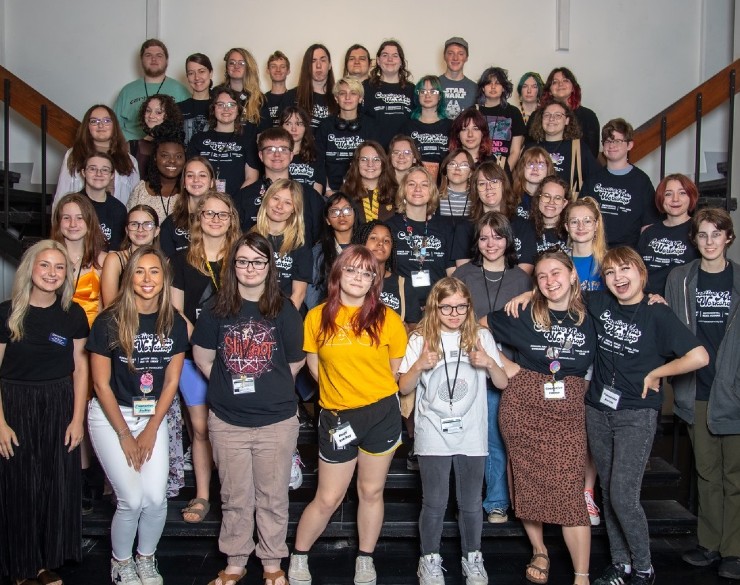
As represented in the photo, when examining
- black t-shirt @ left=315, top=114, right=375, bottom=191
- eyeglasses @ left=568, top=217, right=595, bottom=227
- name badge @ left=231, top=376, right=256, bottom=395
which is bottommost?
name badge @ left=231, top=376, right=256, bottom=395

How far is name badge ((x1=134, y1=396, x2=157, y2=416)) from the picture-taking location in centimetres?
319

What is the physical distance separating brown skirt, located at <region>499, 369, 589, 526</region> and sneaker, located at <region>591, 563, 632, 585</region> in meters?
0.27

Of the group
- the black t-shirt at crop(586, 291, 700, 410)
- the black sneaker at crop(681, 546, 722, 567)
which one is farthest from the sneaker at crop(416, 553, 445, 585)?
the black sneaker at crop(681, 546, 722, 567)

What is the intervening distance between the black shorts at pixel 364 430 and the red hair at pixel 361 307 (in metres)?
0.29

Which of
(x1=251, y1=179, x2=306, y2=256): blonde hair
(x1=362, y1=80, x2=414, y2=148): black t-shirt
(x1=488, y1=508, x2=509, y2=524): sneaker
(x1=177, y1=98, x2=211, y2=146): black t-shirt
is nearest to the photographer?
(x1=488, y1=508, x2=509, y2=524): sneaker

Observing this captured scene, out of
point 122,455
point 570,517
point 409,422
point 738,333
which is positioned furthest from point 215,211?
point 738,333

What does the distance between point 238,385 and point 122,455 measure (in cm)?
56

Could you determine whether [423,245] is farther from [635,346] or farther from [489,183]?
[635,346]

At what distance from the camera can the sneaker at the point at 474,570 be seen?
3.26 m

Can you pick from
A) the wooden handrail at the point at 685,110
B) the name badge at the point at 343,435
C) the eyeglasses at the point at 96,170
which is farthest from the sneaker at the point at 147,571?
the wooden handrail at the point at 685,110

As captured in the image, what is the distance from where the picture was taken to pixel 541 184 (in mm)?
4098

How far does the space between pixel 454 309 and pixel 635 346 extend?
77 centimetres

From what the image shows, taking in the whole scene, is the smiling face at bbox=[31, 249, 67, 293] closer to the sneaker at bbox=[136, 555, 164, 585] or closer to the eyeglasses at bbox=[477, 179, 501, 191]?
the sneaker at bbox=[136, 555, 164, 585]

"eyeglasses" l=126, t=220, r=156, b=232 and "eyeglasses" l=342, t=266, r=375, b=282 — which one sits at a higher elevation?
"eyeglasses" l=126, t=220, r=156, b=232
